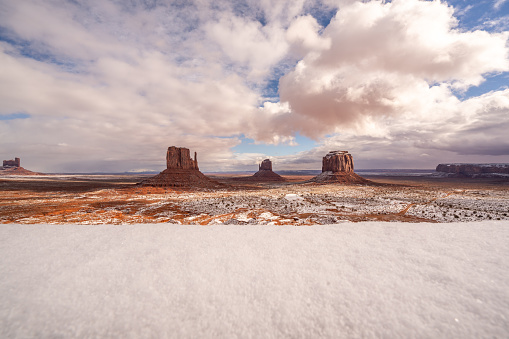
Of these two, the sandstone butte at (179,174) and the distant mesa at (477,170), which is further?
the distant mesa at (477,170)

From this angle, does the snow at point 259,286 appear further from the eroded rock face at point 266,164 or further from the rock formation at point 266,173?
the eroded rock face at point 266,164

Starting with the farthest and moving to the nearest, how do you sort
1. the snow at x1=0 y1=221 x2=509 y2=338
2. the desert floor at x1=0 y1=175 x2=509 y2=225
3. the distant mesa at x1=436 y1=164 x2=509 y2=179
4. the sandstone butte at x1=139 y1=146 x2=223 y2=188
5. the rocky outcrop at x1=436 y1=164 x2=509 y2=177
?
the rocky outcrop at x1=436 y1=164 x2=509 y2=177
the distant mesa at x1=436 y1=164 x2=509 y2=179
the sandstone butte at x1=139 y1=146 x2=223 y2=188
the desert floor at x1=0 y1=175 x2=509 y2=225
the snow at x1=0 y1=221 x2=509 y2=338

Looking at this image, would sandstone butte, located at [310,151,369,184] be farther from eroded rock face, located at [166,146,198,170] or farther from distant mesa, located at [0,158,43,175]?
distant mesa, located at [0,158,43,175]

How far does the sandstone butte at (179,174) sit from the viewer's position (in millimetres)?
51906

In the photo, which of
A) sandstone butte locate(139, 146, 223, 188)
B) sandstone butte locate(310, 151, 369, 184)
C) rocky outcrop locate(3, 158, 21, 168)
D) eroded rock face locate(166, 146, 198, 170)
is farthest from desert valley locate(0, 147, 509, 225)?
rocky outcrop locate(3, 158, 21, 168)

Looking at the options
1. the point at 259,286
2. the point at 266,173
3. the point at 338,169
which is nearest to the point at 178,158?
the point at 338,169

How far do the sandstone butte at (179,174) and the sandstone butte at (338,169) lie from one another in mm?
44083

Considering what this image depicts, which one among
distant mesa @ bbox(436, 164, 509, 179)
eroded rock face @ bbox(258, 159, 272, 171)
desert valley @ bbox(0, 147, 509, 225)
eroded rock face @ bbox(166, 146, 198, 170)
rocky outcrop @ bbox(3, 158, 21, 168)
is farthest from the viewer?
rocky outcrop @ bbox(3, 158, 21, 168)

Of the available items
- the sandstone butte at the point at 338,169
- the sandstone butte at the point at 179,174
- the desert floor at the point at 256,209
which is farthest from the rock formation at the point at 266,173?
the desert floor at the point at 256,209

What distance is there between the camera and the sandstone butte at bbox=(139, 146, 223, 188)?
51906 mm

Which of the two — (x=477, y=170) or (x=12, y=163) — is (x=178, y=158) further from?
(x=12, y=163)

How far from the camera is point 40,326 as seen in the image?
7.77 ft

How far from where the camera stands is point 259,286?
306 cm

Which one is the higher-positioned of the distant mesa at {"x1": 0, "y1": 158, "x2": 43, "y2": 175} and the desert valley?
the distant mesa at {"x1": 0, "y1": 158, "x2": 43, "y2": 175}
